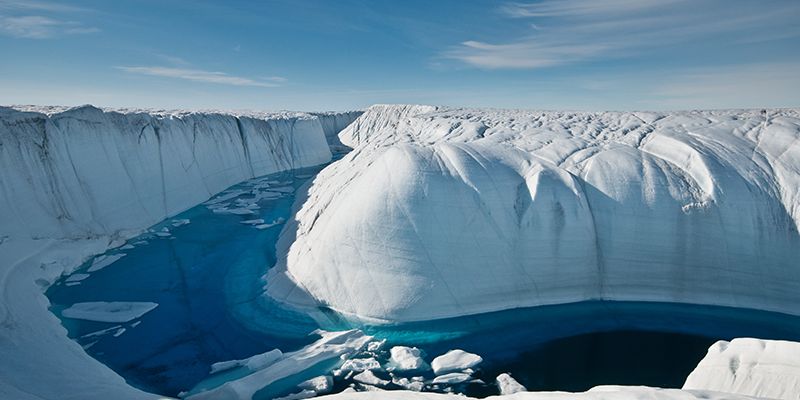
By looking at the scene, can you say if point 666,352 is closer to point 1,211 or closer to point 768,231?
point 768,231

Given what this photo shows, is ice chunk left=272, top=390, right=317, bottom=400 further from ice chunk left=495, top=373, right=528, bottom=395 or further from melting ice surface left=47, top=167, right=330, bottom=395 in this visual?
ice chunk left=495, top=373, right=528, bottom=395

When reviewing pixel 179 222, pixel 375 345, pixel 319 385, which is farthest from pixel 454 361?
pixel 179 222

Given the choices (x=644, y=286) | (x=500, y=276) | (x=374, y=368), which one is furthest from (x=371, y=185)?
(x=644, y=286)

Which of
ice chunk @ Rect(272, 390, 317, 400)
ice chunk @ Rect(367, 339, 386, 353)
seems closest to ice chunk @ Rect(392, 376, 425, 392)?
ice chunk @ Rect(367, 339, 386, 353)

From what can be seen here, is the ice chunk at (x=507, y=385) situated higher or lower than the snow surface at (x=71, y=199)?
lower

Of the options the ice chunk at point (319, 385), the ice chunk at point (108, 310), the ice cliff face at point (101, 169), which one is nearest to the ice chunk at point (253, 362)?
the ice chunk at point (319, 385)

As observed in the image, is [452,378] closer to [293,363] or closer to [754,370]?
[293,363]

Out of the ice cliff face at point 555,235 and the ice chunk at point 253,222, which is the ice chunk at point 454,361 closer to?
the ice cliff face at point 555,235
